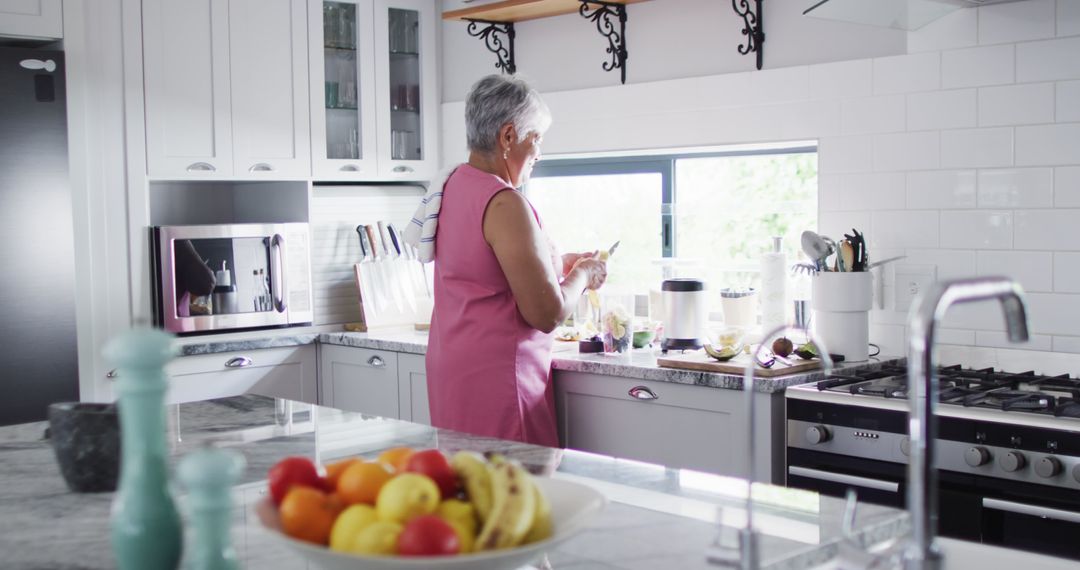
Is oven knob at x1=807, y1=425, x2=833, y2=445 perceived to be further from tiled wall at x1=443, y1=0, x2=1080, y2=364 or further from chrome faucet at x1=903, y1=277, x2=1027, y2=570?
chrome faucet at x1=903, y1=277, x2=1027, y2=570

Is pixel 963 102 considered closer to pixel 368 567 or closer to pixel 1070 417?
pixel 1070 417

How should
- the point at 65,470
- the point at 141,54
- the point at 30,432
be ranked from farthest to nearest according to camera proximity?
the point at 141,54
the point at 30,432
the point at 65,470

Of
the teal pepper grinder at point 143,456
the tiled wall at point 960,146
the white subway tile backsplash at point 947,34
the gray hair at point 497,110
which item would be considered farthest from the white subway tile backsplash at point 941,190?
the teal pepper grinder at point 143,456

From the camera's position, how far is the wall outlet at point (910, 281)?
3275 mm

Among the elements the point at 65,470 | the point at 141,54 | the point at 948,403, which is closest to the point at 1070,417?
the point at 948,403

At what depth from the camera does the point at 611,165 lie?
428 cm

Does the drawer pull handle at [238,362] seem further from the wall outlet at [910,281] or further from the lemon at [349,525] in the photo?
the lemon at [349,525]

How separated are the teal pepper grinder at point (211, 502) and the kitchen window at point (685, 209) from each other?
2.76 meters

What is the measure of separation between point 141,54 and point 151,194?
0.66 metres

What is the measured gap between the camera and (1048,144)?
3.02 meters

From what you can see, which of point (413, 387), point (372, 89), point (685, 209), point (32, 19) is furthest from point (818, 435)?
point (32, 19)

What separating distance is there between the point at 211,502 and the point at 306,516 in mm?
117

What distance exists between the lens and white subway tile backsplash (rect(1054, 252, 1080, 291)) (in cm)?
300

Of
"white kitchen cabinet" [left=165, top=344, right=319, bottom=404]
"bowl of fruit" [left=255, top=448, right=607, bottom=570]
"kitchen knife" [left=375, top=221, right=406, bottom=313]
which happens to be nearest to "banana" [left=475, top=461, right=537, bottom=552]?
"bowl of fruit" [left=255, top=448, right=607, bottom=570]
